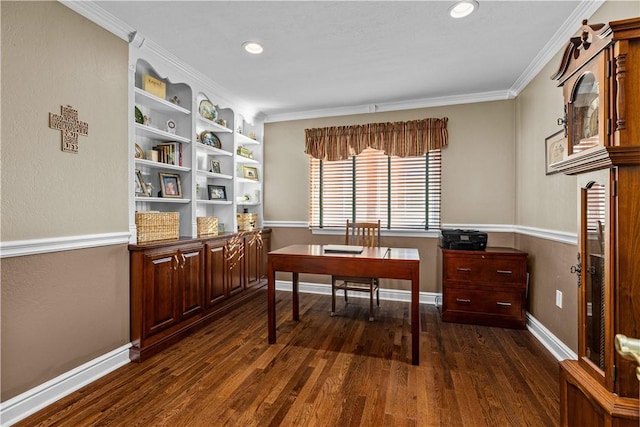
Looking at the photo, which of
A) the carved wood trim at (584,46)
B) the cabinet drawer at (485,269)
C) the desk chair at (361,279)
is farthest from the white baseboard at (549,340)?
the carved wood trim at (584,46)

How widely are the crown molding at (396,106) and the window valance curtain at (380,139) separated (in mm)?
199

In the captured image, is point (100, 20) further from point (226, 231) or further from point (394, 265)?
point (394, 265)

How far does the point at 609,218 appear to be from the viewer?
3.53ft

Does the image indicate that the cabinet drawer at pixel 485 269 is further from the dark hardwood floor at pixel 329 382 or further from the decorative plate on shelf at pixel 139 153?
the decorative plate on shelf at pixel 139 153

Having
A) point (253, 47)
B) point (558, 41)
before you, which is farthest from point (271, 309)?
point (558, 41)

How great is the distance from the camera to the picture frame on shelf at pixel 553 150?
2499mm

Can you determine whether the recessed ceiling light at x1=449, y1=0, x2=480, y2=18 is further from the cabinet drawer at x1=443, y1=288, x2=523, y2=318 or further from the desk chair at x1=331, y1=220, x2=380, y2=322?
the cabinet drawer at x1=443, y1=288, x2=523, y2=318

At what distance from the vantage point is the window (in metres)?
3.96

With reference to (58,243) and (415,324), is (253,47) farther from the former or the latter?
(415,324)

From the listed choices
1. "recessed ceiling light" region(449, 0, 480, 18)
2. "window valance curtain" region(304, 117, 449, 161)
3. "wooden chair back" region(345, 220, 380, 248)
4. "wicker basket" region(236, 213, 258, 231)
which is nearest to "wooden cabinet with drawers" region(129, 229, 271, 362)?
"wicker basket" region(236, 213, 258, 231)

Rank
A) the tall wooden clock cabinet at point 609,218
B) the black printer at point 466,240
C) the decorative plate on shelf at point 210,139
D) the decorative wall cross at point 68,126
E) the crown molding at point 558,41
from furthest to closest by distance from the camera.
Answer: the decorative plate on shelf at point 210,139
the black printer at point 466,240
the crown molding at point 558,41
the decorative wall cross at point 68,126
the tall wooden clock cabinet at point 609,218

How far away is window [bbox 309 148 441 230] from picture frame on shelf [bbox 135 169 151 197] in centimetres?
219

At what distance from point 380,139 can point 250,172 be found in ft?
6.18

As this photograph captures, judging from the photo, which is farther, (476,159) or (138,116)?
(476,159)
